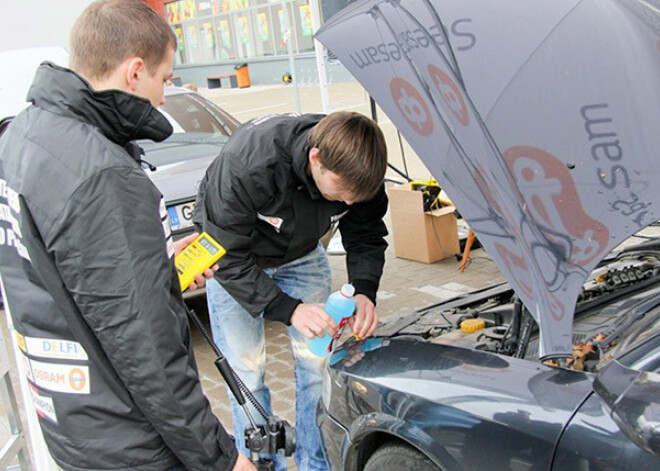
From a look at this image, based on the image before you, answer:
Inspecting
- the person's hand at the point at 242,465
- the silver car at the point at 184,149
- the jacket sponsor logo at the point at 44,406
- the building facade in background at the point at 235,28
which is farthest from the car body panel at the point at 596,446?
the building facade in background at the point at 235,28

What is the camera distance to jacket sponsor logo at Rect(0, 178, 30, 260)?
1.71 m

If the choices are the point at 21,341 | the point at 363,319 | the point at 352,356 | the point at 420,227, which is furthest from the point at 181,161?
the point at 21,341

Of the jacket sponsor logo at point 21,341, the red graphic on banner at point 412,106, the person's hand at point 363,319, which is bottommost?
the person's hand at point 363,319

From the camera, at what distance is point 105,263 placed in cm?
163

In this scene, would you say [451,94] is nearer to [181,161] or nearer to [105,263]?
[105,263]

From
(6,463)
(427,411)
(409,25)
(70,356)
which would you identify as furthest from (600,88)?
(6,463)

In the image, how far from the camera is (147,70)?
1.78m

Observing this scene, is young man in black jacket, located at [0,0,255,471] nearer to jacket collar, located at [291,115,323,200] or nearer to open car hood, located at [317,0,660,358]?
jacket collar, located at [291,115,323,200]

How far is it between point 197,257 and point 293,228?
772mm

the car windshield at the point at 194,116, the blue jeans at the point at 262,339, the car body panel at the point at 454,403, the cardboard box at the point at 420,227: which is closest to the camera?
the car body panel at the point at 454,403

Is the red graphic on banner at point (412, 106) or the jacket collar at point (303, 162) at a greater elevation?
the red graphic on banner at point (412, 106)

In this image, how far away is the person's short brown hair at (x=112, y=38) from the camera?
5.66ft

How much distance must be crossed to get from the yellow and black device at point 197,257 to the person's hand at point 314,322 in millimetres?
712

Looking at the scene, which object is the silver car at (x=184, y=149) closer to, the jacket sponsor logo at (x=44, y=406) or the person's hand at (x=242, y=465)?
the jacket sponsor logo at (x=44, y=406)
